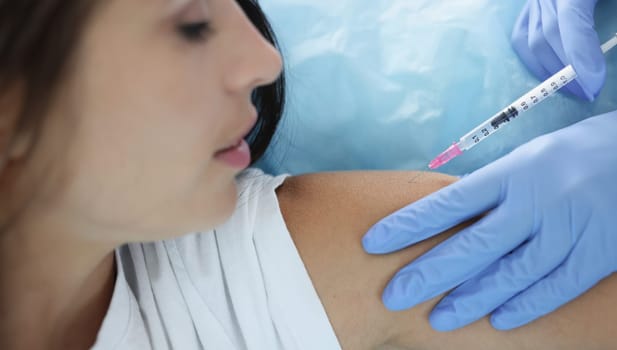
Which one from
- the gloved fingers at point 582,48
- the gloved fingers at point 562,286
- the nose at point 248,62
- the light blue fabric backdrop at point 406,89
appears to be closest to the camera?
the nose at point 248,62

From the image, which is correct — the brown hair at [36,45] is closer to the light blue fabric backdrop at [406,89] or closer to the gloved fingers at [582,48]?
the light blue fabric backdrop at [406,89]

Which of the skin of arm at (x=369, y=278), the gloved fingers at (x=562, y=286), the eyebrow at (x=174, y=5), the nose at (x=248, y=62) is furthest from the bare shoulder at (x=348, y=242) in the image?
the eyebrow at (x=174, y=5)

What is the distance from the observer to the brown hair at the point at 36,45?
1.62ft

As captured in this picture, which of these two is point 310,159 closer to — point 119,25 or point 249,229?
point 249,229

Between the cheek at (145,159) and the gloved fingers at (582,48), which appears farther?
the gloved fingers at (582,48)

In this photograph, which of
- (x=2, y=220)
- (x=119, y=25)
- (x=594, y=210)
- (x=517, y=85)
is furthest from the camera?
(x=517, y=85)

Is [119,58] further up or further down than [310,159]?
further up

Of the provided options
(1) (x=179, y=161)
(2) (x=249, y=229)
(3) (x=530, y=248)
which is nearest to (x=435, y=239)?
(3) (x=530, y=248)

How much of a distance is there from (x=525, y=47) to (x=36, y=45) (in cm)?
84

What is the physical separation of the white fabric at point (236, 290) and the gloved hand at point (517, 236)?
0.39ft

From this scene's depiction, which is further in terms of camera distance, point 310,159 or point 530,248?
point 310,159

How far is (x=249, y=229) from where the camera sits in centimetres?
83

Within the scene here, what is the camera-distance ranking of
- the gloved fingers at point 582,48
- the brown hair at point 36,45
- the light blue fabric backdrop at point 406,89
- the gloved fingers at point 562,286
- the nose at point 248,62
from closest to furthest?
the brown hair at point 36,45 < the nose at point 248,62 < the gloved fingers at point 562,286 < the gloved fingers at point 582,48 < the light blue fabric backdrop at point 406,89

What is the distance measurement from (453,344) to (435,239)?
16 centimetres
